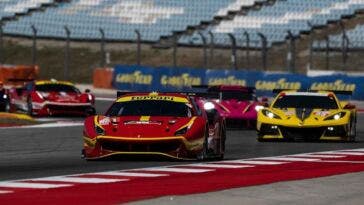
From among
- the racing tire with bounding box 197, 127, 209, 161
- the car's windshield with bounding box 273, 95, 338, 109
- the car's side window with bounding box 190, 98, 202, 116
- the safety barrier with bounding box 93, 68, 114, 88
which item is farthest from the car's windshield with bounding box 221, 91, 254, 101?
the safety barrier with bounding box 93, 68, 114, 88

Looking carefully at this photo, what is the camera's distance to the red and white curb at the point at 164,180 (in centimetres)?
1112

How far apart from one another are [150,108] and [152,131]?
3.84 feet

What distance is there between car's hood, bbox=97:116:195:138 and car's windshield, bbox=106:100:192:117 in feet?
1.23

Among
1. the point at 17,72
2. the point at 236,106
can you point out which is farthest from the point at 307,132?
the point at 17,72

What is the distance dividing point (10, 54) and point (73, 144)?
38420 millimetres

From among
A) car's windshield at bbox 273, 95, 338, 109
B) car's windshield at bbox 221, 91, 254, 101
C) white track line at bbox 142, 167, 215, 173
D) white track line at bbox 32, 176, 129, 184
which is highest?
white track line at bbox 32, 176, 129, 184

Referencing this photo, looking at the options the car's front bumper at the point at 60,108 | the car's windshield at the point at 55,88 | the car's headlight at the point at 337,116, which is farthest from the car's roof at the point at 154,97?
the car's windshield at the point at 55,88

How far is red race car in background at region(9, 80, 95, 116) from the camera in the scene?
3338cm

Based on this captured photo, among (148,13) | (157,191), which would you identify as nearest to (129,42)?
(148,13)

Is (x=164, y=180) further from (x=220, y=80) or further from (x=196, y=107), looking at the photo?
(x=220, y=80)

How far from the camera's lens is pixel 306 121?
22.9m

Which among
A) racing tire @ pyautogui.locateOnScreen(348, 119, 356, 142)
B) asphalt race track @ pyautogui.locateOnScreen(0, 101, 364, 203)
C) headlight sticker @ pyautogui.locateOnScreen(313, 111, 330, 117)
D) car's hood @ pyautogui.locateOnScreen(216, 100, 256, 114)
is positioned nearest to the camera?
asphalt race track @ pyautogui.locateOnScreen(0, 101, 364, 203)

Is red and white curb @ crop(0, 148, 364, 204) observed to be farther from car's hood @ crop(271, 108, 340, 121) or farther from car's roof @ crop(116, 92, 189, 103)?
car's hood @ crop(271, 108, 340, 121)

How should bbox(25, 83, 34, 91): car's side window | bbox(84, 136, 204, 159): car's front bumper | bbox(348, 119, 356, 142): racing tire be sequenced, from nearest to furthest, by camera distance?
1. bbox(84, 136, 204, 159): car's front bumper
2. bbox(348, 119, 356, 142): racing tire
3. bbox(25, 83, 34, 91): car's side window
